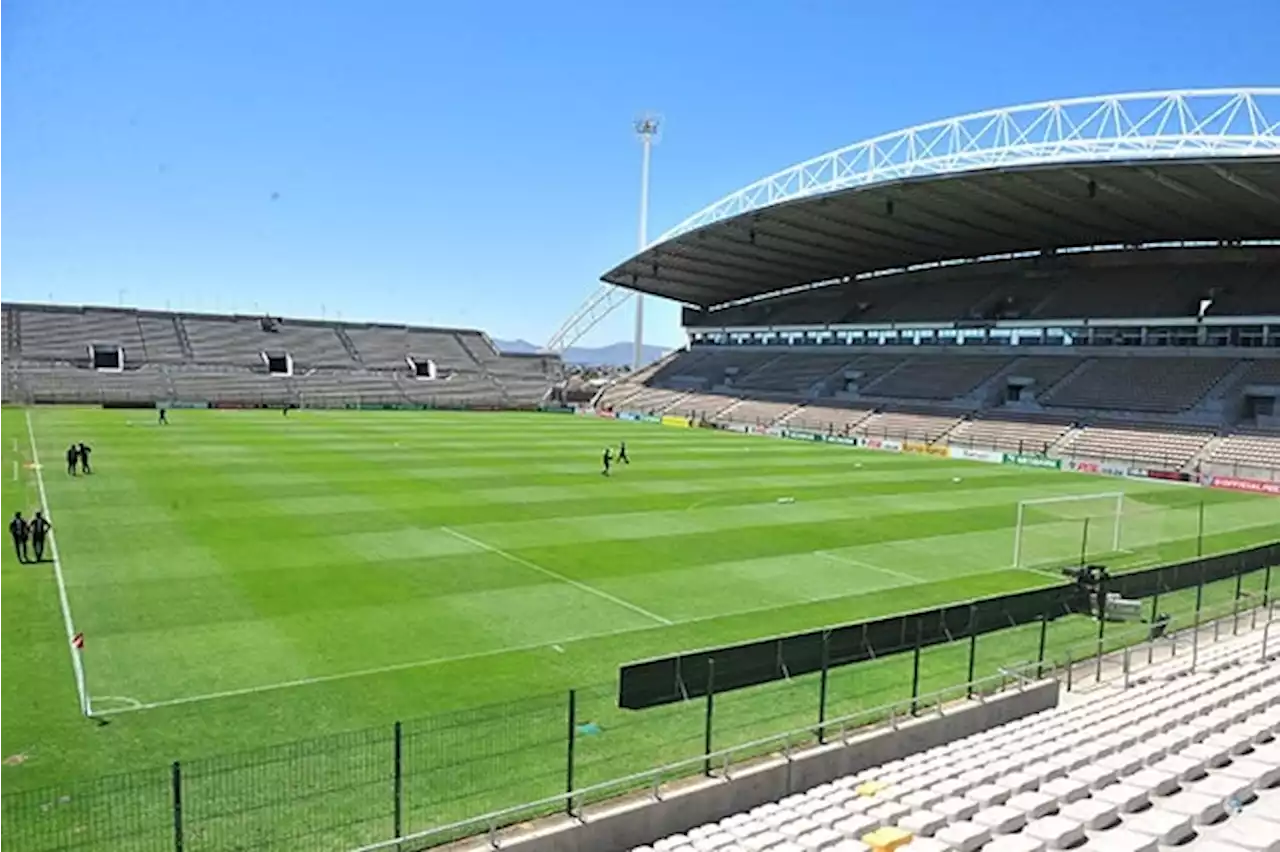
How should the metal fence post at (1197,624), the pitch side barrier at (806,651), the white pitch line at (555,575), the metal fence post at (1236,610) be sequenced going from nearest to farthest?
the pitch side barrier at (806,651) → the metal fence post at (1197,624) → the metal fence post at (1236,610) → the white pitch line at (555,575)

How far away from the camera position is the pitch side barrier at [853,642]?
36.0ft

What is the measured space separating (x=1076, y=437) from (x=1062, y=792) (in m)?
45.3

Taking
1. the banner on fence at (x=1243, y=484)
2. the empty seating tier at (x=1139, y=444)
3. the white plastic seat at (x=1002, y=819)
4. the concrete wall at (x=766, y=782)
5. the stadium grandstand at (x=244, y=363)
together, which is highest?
the stadium grandstand at (x=244, y=363)

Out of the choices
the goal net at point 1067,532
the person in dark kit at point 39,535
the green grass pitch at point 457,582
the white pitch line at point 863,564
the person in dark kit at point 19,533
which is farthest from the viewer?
the goal net at point 1067,532

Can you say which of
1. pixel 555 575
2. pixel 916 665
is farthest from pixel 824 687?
pixel 555 575

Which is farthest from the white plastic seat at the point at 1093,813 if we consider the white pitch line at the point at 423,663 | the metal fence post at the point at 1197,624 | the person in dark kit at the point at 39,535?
the person in dark kit at the point at 39,535

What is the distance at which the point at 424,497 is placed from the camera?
29.4m

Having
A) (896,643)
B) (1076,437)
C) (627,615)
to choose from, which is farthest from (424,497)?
(1076,437)

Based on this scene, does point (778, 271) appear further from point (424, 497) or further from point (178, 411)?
point (424, 497)

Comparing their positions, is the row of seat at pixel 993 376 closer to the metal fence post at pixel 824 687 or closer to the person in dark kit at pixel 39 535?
the metal fence post at pixel 824 687

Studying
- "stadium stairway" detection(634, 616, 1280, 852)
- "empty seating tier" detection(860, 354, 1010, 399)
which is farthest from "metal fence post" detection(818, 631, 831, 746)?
"empty seating tier" detection(860, 354, 1010, 399)

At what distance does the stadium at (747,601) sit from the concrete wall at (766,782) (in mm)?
52

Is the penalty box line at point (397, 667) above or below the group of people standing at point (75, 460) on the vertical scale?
below

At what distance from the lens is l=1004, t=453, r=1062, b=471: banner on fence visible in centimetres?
4672
